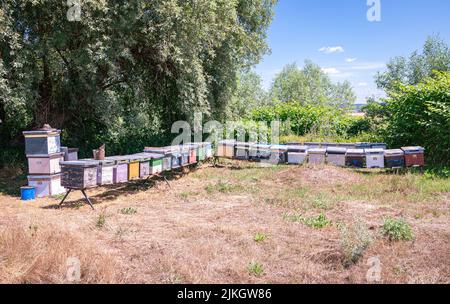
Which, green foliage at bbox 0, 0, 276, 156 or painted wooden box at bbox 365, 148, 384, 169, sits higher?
green foliage at bbox 0, 0, 276, 156

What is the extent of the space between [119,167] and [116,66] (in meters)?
4.66

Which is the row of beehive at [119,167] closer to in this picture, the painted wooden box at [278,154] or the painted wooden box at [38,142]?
the painted wooden box at [38,142]

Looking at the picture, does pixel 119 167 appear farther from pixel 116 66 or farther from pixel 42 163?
pixel 116 66

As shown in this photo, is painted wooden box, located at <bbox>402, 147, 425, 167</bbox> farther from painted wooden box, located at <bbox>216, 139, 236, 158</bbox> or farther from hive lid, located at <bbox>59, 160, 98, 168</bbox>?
hive lid, located at <bbox>59, 160, 98, 168</bbox>

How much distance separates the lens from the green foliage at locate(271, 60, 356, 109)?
8404 centimetres

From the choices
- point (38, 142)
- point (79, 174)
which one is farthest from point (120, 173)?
point (38, 142)

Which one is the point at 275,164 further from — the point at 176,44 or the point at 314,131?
the point at 314,131

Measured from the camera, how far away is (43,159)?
10.5 m

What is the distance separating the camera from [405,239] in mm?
6785

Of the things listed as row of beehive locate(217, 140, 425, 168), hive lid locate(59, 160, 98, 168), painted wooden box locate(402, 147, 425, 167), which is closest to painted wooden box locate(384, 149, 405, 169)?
row of beehive locate(217, 140, 425, 168)

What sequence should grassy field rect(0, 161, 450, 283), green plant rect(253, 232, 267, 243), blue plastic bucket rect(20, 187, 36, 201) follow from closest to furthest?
1. grassy field rect(0, 161, 450, 283)
2. green plant rect(253, 232, 267, 243)
3. blue plastic bucket rect(20, 187, 36, 201)

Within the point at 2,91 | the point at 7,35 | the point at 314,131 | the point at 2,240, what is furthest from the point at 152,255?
the point at 314,131

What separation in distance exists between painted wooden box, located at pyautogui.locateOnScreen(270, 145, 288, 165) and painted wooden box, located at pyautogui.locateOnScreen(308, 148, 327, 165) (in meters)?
0.98
